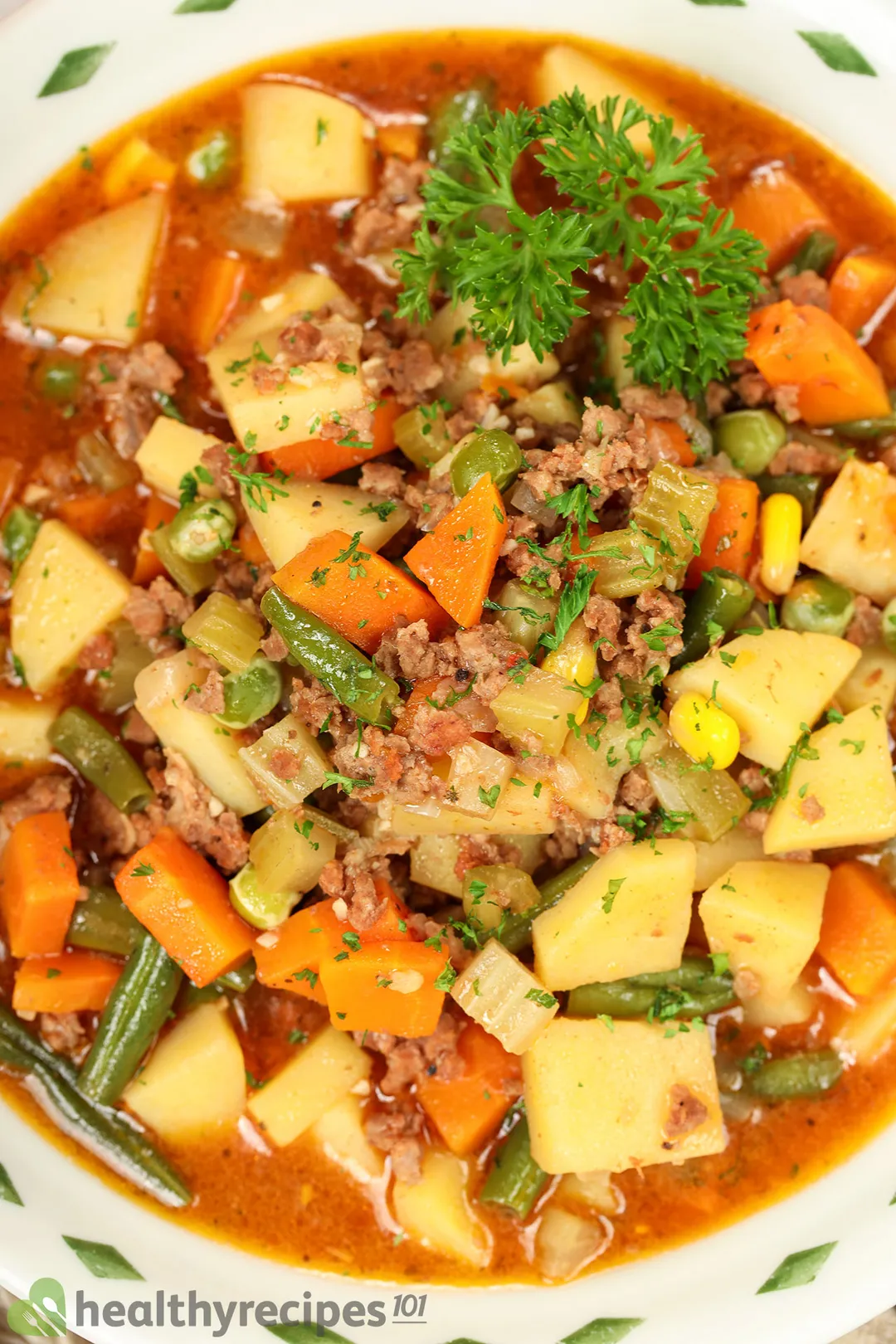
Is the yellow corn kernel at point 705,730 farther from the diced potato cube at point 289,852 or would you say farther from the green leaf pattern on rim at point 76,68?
the green leaf pattern on rim at point 76,68

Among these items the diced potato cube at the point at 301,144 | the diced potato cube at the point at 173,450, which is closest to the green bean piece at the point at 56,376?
the diced potato cube at the point at 173,450

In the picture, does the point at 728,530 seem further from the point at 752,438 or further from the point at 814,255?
the point at 814,255

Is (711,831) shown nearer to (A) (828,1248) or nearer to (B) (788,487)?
(B) (788,487)

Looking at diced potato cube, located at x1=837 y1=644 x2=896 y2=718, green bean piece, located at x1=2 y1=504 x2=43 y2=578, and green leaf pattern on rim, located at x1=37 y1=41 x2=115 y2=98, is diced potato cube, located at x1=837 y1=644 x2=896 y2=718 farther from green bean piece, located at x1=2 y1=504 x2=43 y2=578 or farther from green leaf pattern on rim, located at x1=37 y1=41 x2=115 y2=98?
green leaf pattern on rim, located at x1=37 y1=41 x2=115 y2=98

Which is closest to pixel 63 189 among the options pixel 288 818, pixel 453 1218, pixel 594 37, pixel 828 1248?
pixel 594 37

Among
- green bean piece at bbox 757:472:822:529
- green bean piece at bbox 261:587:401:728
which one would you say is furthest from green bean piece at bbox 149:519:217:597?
green bean piece at bbox 757:472:822:529

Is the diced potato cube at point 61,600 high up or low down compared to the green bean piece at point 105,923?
up
